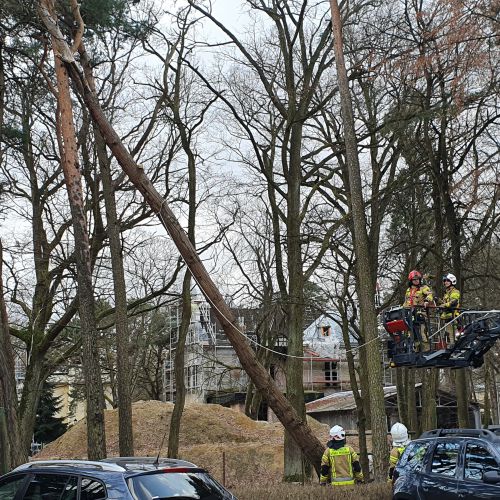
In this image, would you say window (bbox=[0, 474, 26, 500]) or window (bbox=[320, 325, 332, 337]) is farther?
window (bbox=[320, 325, 332, 337])

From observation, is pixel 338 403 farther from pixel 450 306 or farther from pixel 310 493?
pixel 310 493

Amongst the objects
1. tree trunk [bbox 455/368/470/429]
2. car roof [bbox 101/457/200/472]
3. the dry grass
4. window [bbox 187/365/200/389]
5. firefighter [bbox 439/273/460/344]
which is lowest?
the dry grass

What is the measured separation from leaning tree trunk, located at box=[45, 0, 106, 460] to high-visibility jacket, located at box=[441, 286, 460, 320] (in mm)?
7200

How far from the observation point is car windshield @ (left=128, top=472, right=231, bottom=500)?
7020mm

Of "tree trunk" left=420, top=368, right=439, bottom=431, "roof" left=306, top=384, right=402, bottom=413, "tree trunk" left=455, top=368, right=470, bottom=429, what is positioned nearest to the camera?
"tree trunk" left=455, top=368, right=470, bottom=429

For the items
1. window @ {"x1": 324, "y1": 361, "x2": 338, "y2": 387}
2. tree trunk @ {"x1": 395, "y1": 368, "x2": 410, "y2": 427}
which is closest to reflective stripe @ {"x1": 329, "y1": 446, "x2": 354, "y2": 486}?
tree trunk @ {"x1": 395, "y1": 368, "x2": 410, "y2": 427}

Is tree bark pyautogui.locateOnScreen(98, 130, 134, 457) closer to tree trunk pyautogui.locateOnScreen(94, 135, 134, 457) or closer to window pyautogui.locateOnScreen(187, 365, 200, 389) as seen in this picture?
tree trunk pyautogui.locateOnScreen(94, 135, 134, 457)

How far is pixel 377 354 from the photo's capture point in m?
15.3

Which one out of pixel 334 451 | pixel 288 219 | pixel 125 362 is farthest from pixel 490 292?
pixel 334 451

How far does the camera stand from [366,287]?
15.6m

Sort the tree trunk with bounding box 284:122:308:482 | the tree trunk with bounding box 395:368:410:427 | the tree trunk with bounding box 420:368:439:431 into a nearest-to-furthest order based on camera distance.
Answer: the tree trunk with bounding box 284:122:308:482 < the tree trunk with bounding box 420:368:439:431 < the tree trunk with bounding box 395:368:410:427

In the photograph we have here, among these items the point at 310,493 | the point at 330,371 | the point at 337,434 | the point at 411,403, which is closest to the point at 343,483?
the point at 337,434

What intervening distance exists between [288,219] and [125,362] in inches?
258

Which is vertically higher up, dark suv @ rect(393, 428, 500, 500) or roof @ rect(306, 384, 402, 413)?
roof @ rect(306, 384, 402, 413)
